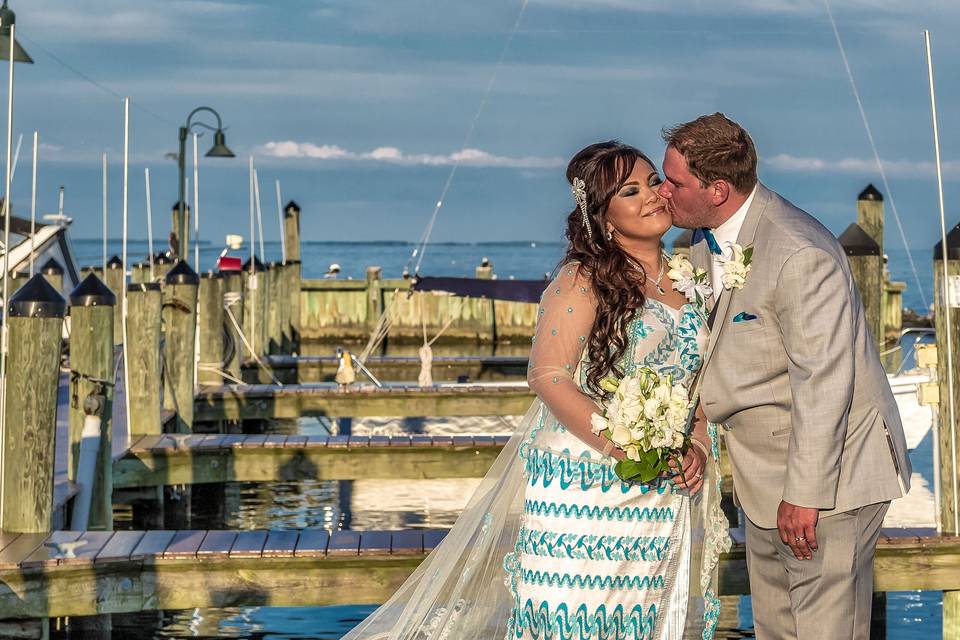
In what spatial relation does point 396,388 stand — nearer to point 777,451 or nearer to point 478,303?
point 777,451

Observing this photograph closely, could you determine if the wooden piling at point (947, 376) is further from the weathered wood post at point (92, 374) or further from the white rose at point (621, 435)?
the weathered wood post at point (92, 374)

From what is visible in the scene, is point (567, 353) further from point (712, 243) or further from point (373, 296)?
point (373, 296)

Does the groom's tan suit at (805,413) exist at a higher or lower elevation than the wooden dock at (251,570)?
higher

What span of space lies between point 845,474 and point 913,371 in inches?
468

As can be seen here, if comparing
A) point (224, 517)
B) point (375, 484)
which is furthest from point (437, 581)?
point (375, 484)

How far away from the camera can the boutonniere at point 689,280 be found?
14.8 ft

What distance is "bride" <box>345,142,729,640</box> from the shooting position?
4.48 meters

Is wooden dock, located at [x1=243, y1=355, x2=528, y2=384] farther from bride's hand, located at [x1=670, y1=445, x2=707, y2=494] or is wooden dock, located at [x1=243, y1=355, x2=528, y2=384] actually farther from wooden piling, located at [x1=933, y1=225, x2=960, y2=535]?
bride's hand, located at [x1=670, y1=445, x2=707, y2=494]

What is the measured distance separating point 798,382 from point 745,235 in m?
0.53

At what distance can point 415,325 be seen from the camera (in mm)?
35000

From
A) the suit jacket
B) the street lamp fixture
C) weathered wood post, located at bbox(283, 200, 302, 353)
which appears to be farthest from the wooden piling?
weathered wood post, located at bbox(283, 200, 302, 353)

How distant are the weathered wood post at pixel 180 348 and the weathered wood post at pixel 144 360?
1.00 m

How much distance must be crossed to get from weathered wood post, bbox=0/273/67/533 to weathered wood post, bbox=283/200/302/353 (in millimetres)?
19212

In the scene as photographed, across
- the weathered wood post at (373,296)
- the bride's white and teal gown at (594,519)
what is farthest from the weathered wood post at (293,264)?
the bride's white and teal gown at (594,519)
